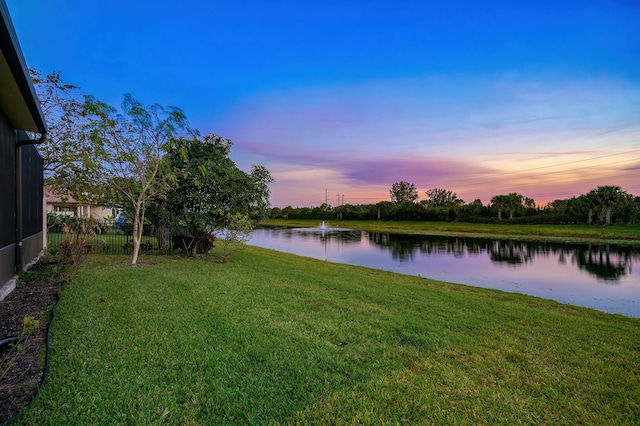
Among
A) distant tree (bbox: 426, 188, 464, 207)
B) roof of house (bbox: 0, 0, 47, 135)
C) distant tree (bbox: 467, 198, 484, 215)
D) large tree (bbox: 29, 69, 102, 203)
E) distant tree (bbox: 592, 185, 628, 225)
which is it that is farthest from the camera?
distant tree (bbox: 426, 188, 464, 207)

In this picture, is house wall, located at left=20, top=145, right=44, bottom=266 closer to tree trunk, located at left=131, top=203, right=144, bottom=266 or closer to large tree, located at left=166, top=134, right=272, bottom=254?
tree trunk, located at left=131, top=203, right=144, bottom=266

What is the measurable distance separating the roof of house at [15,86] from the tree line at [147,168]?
2.76 metres

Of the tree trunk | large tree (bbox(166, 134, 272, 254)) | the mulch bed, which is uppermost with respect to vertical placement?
large tree (bbox(166, 134, 272, 254))

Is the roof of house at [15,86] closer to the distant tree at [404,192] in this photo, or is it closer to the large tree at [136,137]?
the large tree at [136,137]

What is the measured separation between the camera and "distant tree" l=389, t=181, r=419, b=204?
319 ft

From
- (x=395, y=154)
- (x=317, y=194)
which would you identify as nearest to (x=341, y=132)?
(x=395, y=154)

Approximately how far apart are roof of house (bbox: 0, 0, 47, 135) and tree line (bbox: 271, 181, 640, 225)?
53.3 meters

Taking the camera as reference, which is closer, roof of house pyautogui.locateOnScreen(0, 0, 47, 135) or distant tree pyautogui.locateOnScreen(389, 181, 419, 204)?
roof of house pyautogui.locateOnScreen(0, 0, 47, 135)

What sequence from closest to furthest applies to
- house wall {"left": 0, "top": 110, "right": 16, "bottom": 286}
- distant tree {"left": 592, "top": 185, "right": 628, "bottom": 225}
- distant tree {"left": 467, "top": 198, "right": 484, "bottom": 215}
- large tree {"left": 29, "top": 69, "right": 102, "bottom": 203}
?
house wall {"left": 0, "top": 110, "right": 16, "bottom": 286} → large tree {"left": 29, "top": 69, "right": 102, "bottom": 203} → distant tree {"left": 592, "top": 185, "right": 628, "bottom": 225} → distant tree {"left": 467, "top": 198, "right": 484, "bottom": 215}

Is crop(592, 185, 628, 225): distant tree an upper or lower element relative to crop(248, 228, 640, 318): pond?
upper

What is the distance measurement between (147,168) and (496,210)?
65996 mm

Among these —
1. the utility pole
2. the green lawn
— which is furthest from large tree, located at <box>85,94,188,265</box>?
the utility pole

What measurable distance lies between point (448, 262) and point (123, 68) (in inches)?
665

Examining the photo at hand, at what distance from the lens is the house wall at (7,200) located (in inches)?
205
